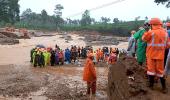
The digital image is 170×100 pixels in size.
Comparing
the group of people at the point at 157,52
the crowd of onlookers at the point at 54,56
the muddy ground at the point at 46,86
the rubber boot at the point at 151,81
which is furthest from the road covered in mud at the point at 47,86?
the group of people at the point at 157,52

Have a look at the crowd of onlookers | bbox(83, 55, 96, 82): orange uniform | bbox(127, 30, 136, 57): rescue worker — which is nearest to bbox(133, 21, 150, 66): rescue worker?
bbox(127, 30, 136, 57): rescue worker

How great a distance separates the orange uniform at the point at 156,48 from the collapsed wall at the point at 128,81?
571 millimetres

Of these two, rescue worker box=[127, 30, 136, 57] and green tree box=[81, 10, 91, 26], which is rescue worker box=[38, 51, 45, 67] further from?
green tree box=[81, 10, 91, 26]

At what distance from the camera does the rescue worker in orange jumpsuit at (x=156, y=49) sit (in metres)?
8.45

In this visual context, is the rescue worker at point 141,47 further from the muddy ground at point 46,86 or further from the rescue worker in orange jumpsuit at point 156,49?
the muddy ground at point 46,86

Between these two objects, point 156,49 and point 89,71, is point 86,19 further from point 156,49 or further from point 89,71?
point 156,49

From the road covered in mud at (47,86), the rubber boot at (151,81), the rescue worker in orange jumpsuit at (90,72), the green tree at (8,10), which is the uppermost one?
the green tree at (8,10)

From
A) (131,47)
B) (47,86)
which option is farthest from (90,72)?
(47,86)

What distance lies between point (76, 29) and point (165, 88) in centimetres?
10049

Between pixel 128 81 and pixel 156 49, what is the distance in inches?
52.3

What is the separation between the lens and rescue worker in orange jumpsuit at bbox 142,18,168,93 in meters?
8.45

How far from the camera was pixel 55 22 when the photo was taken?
121 metres

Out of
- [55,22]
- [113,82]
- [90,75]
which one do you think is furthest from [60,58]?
[55,22]

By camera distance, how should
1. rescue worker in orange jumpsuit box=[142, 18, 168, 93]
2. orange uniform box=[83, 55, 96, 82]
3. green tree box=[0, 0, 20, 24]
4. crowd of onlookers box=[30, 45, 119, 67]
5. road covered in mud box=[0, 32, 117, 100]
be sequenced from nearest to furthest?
rescue worker in orange jumpsuit box=[142, 18, 168, 93] < orange uniform box=[83, 55, 96, 82] < road covered in mud box=[0, 32, 117, 100] < crowd of onlookers box=[30, 45, 119, 67] < green tree box=[0, 0, 20, 24]
